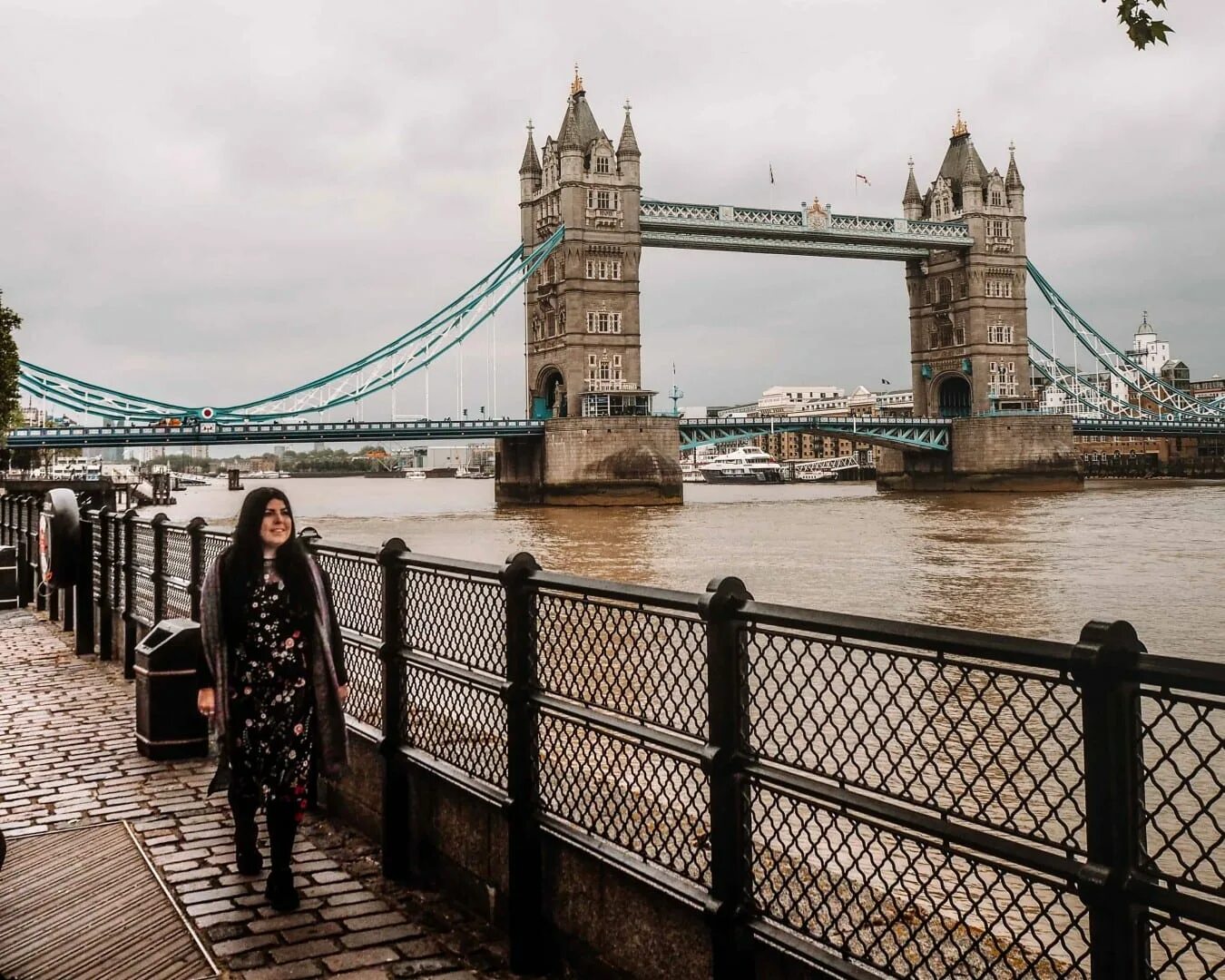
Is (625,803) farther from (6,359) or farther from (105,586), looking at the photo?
(6,359)

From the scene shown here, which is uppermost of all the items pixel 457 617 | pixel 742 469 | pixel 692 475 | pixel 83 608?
pixel 742 469

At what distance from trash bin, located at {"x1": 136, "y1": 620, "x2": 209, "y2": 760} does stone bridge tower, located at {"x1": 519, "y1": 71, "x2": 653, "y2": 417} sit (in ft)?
164

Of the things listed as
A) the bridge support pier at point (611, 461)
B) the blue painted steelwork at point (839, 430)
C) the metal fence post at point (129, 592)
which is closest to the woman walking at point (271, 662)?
the metal fence post at point (129, 592)

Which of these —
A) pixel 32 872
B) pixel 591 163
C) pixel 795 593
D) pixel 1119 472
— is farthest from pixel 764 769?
pixel 1119 472

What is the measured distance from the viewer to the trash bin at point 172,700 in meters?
5.52

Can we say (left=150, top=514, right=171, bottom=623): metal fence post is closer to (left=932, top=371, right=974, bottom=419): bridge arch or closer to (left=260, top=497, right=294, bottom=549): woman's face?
(left=260, top=497, right=294, bottom=549): woman's face

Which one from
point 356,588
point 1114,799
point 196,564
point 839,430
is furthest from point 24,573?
point 839,430

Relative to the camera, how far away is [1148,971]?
6.37 feet

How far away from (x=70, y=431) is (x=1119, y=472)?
74557 mm

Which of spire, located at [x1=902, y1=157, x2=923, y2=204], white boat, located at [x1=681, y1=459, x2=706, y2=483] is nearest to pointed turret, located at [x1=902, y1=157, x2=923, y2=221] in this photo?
spire, located at [x1=902, y1=157, x2=923, y2=204]

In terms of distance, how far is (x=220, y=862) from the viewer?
4176 millimetres

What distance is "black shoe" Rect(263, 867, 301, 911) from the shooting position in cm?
375

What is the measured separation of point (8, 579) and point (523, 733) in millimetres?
10510

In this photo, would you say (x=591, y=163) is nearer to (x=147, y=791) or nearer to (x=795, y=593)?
(x=795, y=593)
